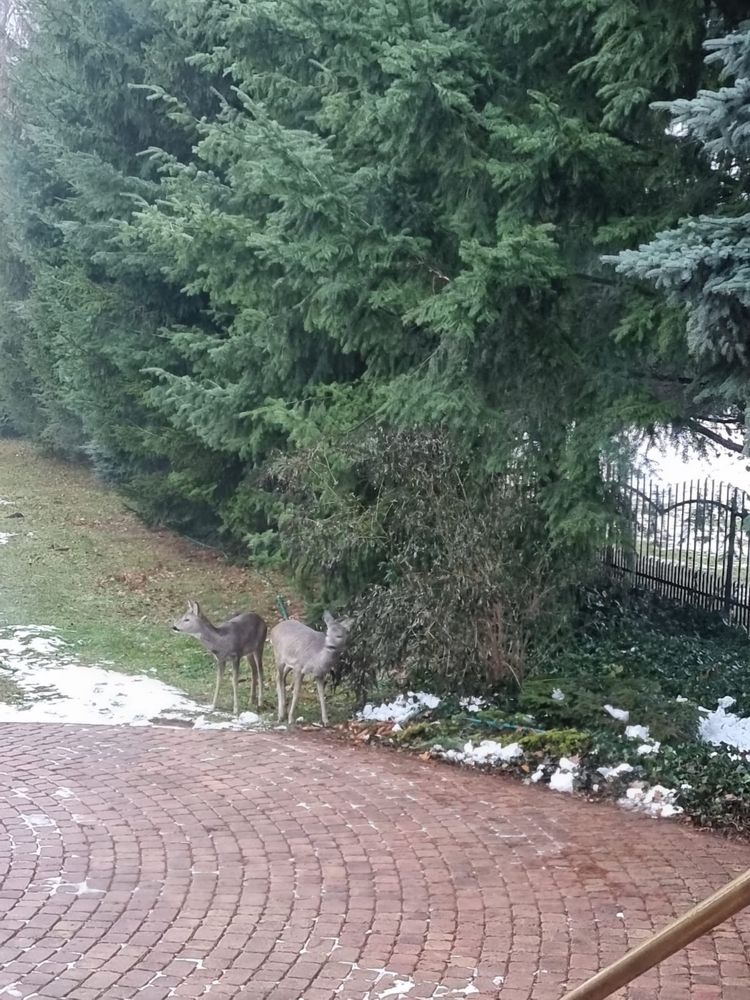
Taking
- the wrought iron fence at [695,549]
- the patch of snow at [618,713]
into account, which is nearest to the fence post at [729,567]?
the wrought iron fence at [695,549]

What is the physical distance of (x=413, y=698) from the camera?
9.28 m

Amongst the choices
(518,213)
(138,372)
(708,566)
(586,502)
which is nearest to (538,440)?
(586,502)

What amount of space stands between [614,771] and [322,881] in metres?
2.60

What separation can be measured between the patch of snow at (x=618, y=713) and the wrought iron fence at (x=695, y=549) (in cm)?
388

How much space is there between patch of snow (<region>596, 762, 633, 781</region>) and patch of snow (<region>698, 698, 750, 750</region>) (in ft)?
2.89

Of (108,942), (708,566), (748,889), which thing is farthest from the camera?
(708,566)

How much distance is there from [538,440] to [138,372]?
958 cm

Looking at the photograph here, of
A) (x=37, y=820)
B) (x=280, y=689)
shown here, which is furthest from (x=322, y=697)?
(x=37, y=820)

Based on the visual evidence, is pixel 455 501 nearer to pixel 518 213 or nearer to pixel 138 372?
pixel 518 213

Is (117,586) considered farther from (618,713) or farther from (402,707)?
(618,713)

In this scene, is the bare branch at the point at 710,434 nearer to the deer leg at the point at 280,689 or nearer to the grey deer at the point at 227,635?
the deer leg at the point at 280,689

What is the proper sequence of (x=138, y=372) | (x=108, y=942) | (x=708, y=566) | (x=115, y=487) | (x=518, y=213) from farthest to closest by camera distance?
(x=115, y=487) < (x=138, y=372) < (x=708, y=566) < (x=518, y=213) < (x=108, y=942)

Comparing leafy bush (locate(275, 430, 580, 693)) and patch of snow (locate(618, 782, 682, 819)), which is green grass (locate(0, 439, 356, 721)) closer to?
leafy bush (locate(275, 430, 580, 693))

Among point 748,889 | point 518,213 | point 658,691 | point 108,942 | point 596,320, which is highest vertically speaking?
point 518,213
